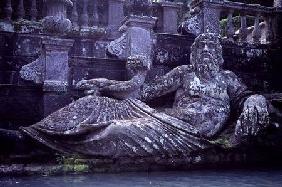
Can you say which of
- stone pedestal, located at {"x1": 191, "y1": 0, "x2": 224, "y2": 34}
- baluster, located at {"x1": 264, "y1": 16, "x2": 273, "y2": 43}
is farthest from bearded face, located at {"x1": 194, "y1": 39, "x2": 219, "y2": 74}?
baluster, located at {"x1": 264, "y1": 16, "x2": 273, "y2": 43}

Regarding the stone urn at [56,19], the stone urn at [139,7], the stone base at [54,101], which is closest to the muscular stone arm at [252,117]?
the stone urn at [139,7]

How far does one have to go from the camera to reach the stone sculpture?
199 inches

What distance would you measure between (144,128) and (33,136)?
5.15 feet

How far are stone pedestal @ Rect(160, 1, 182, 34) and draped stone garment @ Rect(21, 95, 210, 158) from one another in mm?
4394

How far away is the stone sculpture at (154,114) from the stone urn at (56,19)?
1.11 metres

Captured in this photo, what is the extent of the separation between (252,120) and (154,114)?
1.50 m

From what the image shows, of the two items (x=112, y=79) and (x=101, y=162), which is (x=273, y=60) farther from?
(x=101, y=162)

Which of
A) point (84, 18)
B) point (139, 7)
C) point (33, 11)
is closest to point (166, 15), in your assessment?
point (84, 18)

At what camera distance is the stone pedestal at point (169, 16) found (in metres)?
9.49

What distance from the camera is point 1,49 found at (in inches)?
293

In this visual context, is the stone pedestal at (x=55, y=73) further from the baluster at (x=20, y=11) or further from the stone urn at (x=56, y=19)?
the baluster at (x=20, y=11)

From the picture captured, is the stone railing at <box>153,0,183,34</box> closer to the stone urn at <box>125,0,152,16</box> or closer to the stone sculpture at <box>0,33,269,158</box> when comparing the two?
the stone urn at <box>125,0,152,16</box>

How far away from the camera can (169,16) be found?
956cm

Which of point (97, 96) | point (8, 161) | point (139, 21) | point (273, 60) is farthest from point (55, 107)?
point (273, 60)
